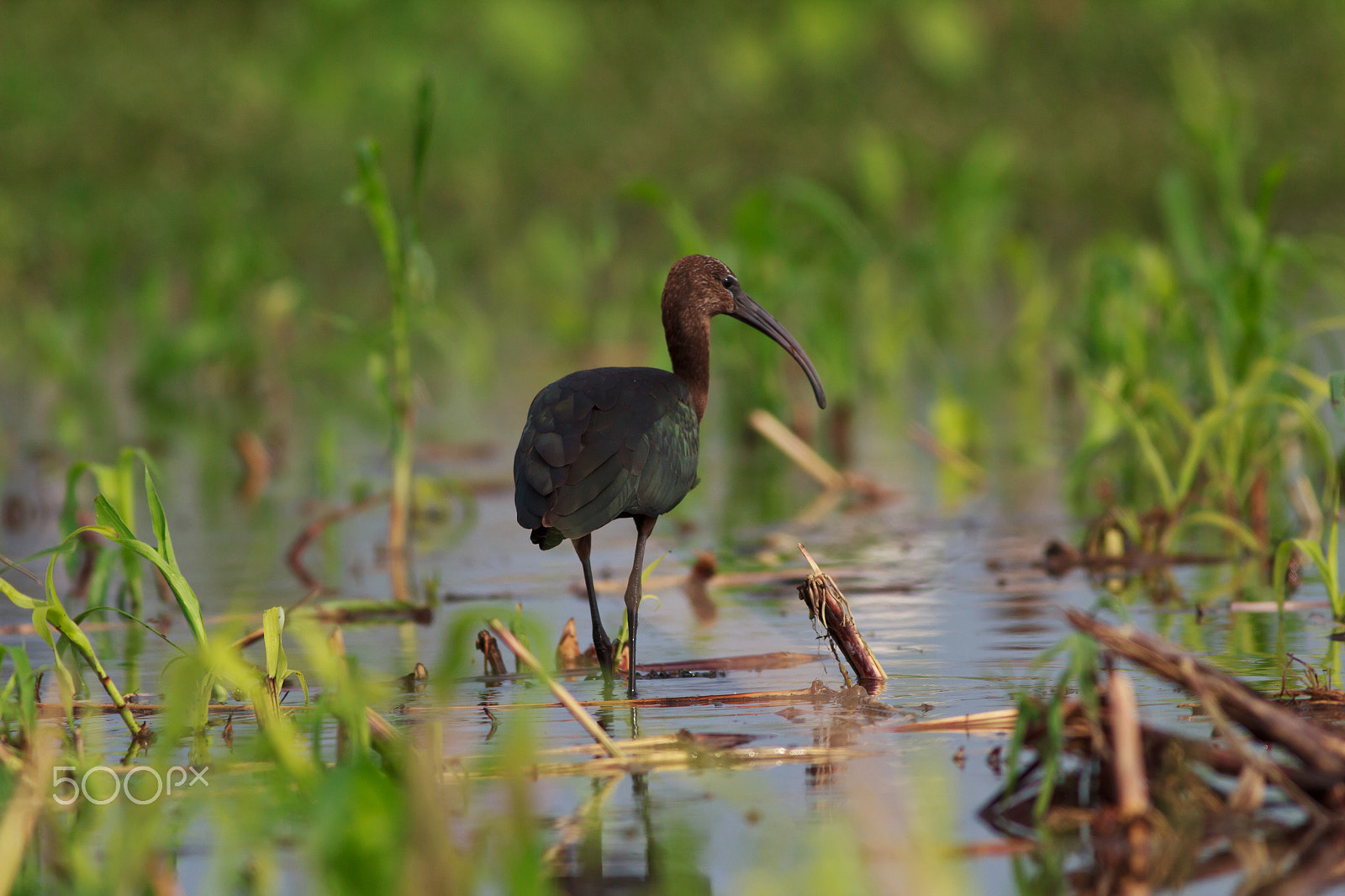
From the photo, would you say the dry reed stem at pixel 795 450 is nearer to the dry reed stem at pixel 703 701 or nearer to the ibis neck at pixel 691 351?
the ibis neck at pixel 691 351

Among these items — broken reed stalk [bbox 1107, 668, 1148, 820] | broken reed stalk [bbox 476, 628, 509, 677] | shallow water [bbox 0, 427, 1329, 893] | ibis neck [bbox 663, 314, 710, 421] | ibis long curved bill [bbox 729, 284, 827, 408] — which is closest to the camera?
broken reed stalk [bbox 1107, 668, 1148, 820]

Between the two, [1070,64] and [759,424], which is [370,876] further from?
[1070,64]

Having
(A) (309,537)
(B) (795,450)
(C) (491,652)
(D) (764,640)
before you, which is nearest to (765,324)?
(D) (764,640)

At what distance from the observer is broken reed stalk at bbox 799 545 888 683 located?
15.4ft

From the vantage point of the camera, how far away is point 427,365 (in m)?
14.7

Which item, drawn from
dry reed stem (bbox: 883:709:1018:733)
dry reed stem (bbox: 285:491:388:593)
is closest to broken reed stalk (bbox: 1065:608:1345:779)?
dry reed stem (bbox: 883:709:1018:733)

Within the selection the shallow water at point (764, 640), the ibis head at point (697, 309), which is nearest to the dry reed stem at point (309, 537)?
the shallow water at point (764, 640)

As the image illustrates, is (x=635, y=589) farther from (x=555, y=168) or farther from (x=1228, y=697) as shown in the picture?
(x=555, y=168)

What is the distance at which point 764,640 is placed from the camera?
18.6ft

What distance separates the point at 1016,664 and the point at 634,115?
18616 mm

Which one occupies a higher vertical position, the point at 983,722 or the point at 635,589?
the point at 635,589

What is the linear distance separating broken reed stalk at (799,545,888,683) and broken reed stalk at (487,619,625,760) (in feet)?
2.70

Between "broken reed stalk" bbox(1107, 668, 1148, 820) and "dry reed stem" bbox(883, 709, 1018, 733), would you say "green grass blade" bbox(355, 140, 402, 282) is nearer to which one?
"dry reed stem" bbox(883, 709, 1018, 733)

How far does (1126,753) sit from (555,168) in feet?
64.4
